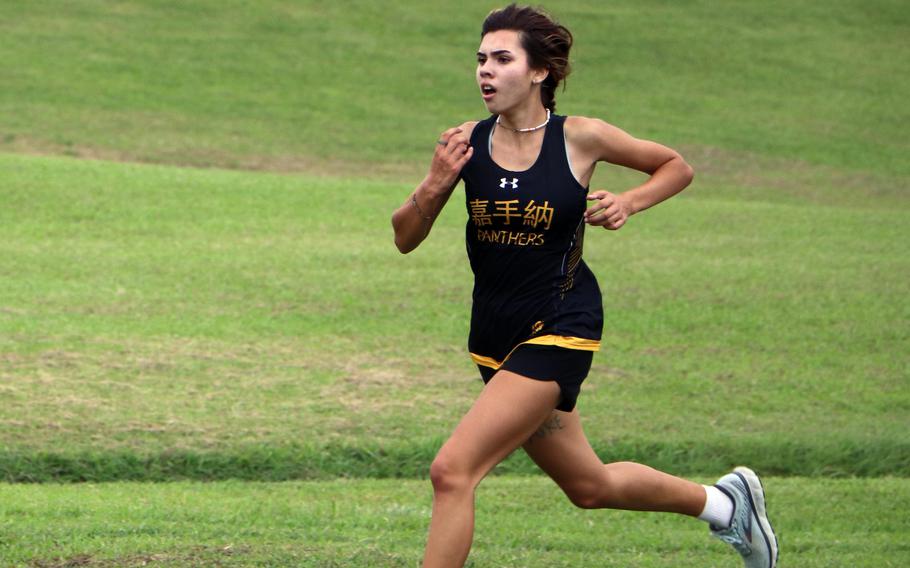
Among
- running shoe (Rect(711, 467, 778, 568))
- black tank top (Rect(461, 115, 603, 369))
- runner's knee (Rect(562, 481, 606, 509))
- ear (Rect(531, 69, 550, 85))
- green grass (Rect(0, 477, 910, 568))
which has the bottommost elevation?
green grass (Rect(0, 477, 910, 568))

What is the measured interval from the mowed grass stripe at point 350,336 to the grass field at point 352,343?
3cm

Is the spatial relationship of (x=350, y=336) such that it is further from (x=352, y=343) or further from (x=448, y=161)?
(x=448, y=161)

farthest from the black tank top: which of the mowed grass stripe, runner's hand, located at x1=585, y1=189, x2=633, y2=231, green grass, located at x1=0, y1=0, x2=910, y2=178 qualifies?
green grass, located at x1=0, y1=0, x2=910, y2=178

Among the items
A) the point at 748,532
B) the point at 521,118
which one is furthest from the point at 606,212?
the point at 748,532

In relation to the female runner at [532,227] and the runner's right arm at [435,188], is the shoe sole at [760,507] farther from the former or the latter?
the runner's right arm at [435,188]

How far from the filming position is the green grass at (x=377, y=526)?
576cm

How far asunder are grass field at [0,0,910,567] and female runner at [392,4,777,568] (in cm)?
111

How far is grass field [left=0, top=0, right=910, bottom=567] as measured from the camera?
6652 mm

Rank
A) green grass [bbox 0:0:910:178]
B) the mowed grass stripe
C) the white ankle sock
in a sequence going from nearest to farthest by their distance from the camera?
the white ankle sock < the mowed grass stripe < green grass [bbox 0:0:910:178]

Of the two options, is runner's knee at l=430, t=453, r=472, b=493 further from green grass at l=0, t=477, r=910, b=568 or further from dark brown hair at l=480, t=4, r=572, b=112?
dark brown hair at l=480, t=4, r=572, b=112

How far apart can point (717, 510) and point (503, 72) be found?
6.44 feet

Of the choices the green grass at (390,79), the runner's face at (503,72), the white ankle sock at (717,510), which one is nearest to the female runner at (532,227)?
the runner's face at (503,72)

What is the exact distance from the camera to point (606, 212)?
16.0 ft

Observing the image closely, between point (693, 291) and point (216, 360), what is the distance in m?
4.61
